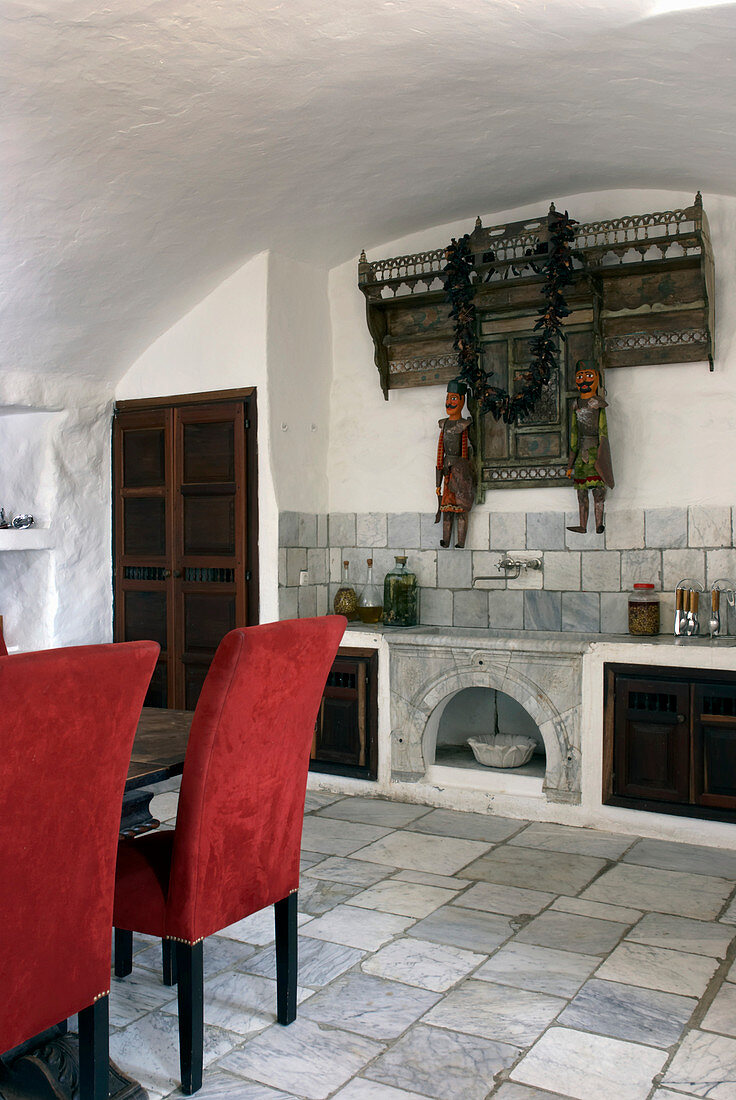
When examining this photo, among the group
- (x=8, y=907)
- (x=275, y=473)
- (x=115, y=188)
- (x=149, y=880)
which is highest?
(x=115, y=188)

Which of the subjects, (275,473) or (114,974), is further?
(275,473)

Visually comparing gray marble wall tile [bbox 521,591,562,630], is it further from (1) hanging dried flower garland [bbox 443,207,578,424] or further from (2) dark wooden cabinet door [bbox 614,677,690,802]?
(1) hanging dried flower garland [bbox 443,207,578,424]

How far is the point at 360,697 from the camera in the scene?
195 inches

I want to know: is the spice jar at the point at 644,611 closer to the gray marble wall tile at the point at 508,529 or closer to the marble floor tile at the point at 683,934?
the gray marble wall tile at the point at 508,529

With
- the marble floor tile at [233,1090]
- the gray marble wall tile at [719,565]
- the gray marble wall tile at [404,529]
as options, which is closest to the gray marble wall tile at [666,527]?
the gray marble wall tile at [719,565]

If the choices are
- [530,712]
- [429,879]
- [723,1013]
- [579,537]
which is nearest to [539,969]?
[723,1013]

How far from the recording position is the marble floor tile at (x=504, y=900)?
11.3ft

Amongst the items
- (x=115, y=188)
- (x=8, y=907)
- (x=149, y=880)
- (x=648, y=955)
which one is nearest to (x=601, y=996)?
(x=648, y=955)

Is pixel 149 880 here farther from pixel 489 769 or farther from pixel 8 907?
pixel 489 769

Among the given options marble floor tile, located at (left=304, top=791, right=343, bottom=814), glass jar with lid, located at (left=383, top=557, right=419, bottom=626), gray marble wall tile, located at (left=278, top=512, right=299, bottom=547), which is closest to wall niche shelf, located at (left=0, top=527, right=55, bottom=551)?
gray marble wall tile, located at (left=278, top=512, right=299, bottom=547)

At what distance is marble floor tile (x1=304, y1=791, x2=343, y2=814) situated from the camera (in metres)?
4.82

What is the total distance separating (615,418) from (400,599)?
1486 millimetres

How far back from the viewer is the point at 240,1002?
2.73m

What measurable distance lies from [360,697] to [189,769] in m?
2.75
